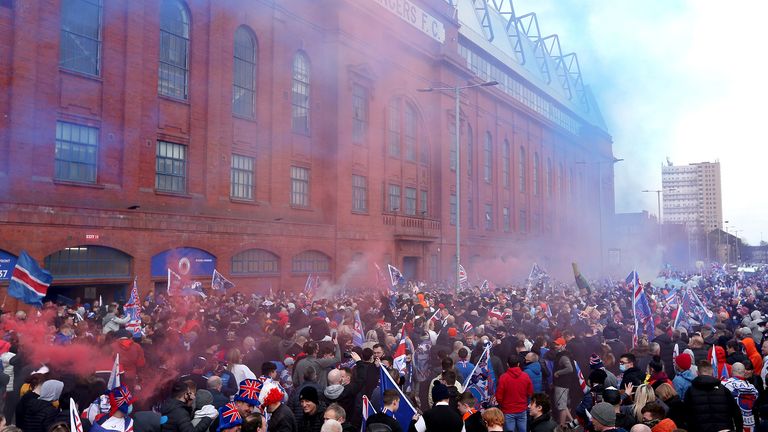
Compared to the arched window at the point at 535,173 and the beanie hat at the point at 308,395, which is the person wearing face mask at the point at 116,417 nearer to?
the beanie hat at the point at 308,395

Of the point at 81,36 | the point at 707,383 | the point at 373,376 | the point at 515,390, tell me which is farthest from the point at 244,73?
the point at 707,383

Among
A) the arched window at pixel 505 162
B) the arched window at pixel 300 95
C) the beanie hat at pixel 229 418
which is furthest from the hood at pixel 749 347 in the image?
the arched window at pixel 505 162

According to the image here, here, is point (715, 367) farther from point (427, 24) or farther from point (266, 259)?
point (427, 24)

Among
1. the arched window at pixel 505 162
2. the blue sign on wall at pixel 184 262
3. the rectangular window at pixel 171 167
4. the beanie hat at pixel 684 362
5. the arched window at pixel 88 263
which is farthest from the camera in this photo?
the arched window at pixel 505 162

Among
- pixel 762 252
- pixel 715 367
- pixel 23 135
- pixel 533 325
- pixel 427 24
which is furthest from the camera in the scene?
pixel 762 252

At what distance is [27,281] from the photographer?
11414 mm

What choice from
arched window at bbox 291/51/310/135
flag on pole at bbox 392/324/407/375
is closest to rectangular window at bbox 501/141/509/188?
arched window at bbox 291/51/310/135

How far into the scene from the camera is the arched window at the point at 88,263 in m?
17.4

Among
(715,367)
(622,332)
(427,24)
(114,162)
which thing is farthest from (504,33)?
(715,367)

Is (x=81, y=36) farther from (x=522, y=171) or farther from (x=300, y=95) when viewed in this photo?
(x=522, y=171)

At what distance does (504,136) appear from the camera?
4803cm

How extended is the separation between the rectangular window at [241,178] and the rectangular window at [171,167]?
219cm

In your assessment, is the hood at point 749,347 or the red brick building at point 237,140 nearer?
the hood at point 749,347

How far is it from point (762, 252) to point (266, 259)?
129 metres
